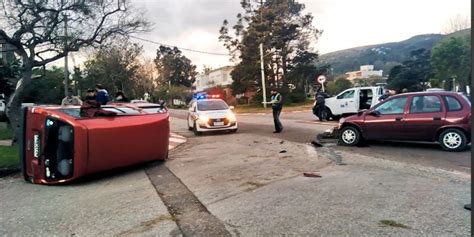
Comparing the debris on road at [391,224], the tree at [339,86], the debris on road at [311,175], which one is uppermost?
the tree at [339,86]

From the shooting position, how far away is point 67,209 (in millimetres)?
6004

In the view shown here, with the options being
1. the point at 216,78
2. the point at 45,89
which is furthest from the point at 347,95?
the point at 216,78

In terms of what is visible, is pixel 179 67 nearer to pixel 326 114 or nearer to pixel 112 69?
pixel 112 69

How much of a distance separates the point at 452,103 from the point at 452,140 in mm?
916

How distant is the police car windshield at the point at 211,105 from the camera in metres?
17.2

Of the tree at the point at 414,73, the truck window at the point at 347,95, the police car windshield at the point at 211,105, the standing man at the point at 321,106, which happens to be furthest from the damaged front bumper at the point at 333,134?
the tree at the point at 414,73

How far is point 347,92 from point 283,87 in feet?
88.1

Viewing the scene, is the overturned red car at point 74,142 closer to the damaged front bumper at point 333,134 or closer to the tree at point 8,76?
the damaged front bumper at point 333,134

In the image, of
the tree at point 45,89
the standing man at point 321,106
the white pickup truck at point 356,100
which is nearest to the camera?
the white pickup truck at point 356,100

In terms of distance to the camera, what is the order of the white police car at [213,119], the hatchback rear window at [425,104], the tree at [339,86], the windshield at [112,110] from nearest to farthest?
1. the windshield at [112,110]
2. the hatchback rear window at [425,104]
3. the white police car at [213,119]
4. the tree at [339,86]

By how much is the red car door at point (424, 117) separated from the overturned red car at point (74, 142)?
6404mm

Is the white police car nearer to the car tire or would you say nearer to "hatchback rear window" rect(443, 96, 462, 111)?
the car tire

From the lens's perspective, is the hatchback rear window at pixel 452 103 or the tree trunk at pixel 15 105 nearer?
the hatchback rear window at pixel 452 103

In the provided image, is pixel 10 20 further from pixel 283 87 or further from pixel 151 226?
pixel 283 87
